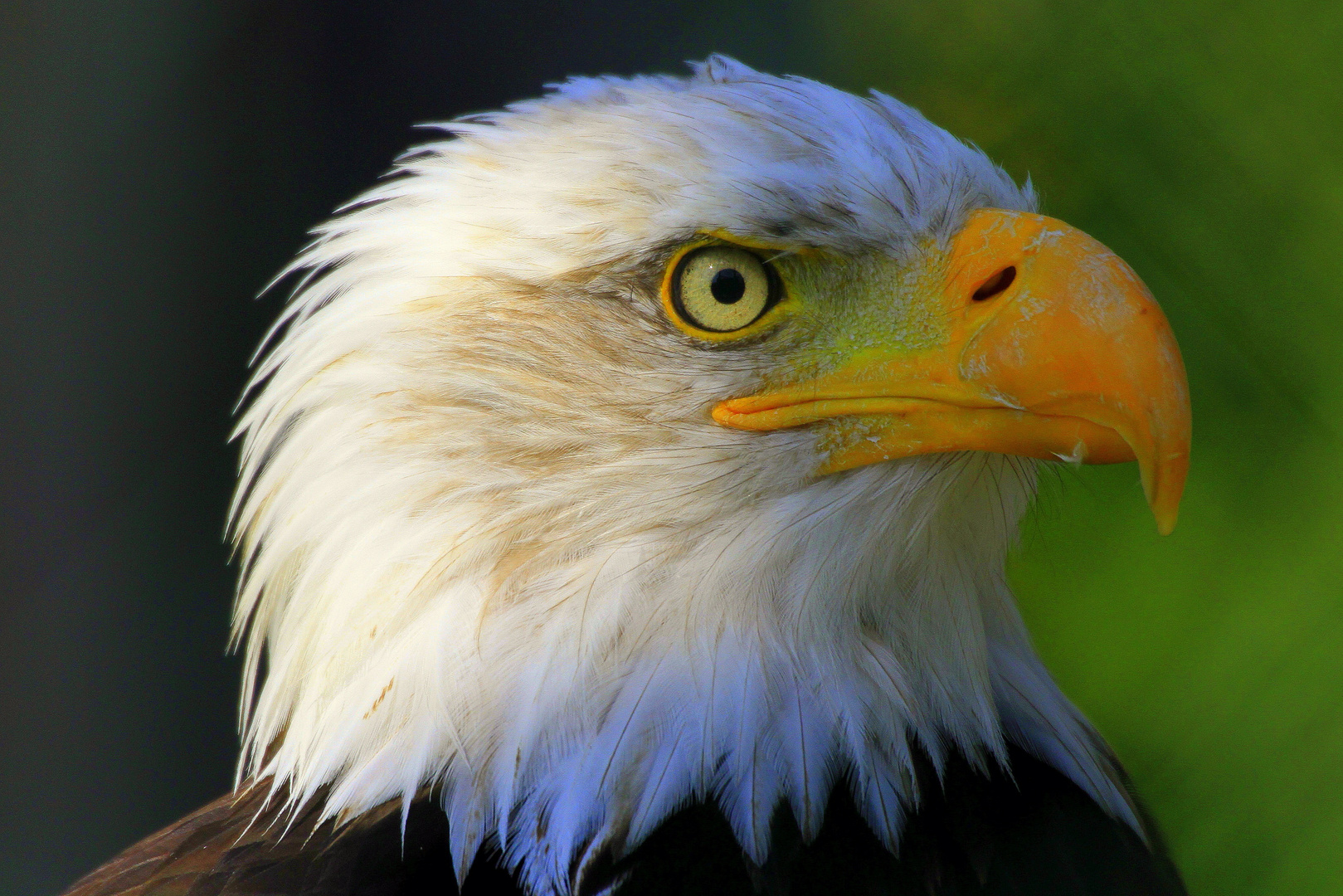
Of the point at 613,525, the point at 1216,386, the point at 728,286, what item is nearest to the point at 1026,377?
the point at 728,286

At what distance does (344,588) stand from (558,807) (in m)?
0.36

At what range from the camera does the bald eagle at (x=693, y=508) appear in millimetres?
1177

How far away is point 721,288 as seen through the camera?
4.09 feet

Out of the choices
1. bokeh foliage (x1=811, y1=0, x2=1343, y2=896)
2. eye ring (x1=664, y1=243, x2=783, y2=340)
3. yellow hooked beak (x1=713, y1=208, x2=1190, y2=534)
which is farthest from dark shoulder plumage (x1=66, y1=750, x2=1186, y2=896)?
bokeh foliage (x1=811, y1=0, x2=1343, y2=896)

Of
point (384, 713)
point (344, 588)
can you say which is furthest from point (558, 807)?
point (344, 588)

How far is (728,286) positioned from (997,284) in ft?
0.96

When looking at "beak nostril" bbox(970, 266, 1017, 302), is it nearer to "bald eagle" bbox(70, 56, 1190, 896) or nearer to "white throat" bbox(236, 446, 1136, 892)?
"bald eagle" bbox(70, 56, 1190, 896)

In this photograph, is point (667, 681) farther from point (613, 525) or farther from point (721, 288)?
point (721, 288)

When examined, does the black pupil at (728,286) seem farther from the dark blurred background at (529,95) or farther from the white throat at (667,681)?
the dark blurred background at (529,95)

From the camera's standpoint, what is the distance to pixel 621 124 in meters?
1.32

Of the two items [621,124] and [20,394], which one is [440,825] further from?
[20,394]

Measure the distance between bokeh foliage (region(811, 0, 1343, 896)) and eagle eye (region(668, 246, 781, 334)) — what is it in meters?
1.17

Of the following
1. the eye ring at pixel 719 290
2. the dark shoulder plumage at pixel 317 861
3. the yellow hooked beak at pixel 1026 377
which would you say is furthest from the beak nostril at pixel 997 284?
the dark shoulder plumage at pixel 317 861

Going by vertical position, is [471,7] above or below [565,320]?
above
